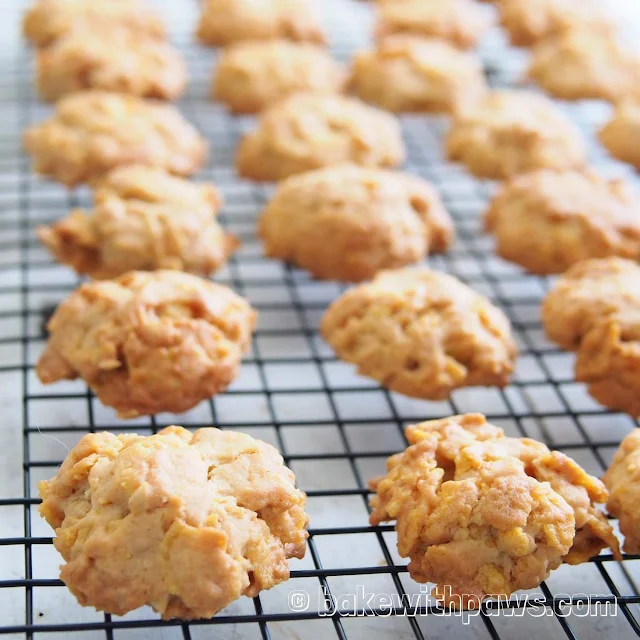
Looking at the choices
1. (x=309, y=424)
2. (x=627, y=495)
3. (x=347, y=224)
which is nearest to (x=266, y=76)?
(x=347, y=224)

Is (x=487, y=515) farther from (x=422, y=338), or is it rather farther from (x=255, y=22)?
(x=255, y=22)

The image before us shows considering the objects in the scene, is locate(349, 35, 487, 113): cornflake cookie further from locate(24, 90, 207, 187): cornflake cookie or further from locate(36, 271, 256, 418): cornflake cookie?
locate(36, 271, 256, 418): cornflake cookie

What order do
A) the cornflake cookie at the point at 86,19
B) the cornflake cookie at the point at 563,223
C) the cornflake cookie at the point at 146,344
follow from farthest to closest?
the cornflake cookie at the point at 86,19 < the cornflake cookie at the point at 563,223 < the cornflake cookie at the point at 146,344

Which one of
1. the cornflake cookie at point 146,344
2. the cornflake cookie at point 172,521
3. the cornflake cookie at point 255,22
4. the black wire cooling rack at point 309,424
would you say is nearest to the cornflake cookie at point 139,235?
the black wire cooling rack at point 309,424

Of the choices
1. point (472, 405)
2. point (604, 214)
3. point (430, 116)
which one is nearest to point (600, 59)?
point (430, 116)

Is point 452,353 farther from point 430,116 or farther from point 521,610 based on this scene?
point 430,116

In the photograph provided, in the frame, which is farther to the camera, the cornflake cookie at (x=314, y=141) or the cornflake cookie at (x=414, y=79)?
the cornflake cookie at (x=414, y=79)

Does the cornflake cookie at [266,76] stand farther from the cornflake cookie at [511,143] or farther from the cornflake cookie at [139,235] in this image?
the cornflake cookie at [139,235]
